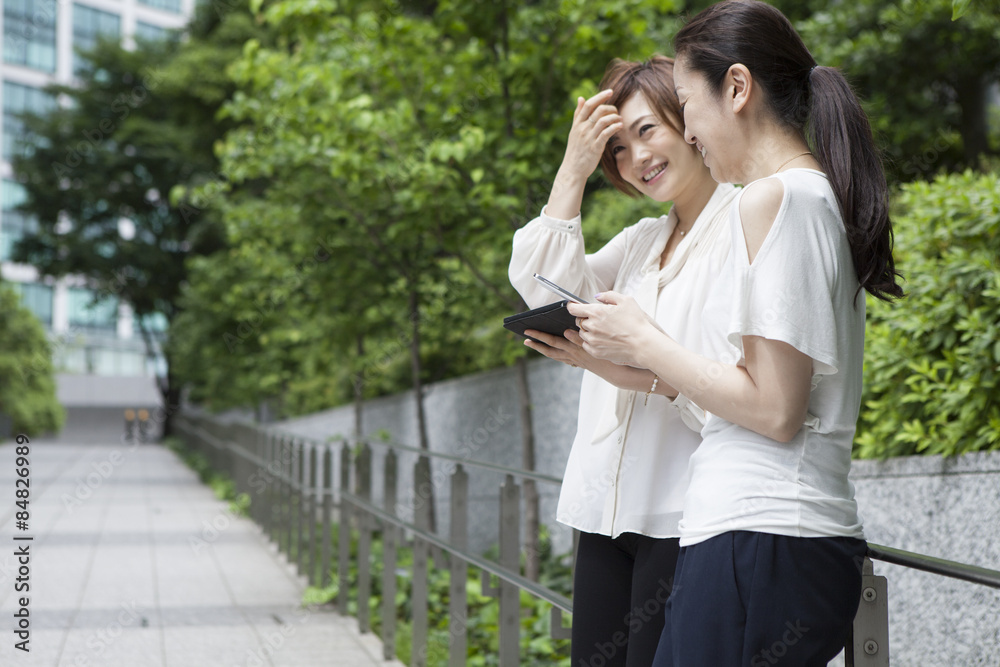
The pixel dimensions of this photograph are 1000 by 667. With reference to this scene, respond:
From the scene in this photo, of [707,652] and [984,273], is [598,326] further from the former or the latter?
[984,273]

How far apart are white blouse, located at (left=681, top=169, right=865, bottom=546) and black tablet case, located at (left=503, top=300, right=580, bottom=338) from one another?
355 mm

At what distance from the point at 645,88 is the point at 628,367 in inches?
25.9

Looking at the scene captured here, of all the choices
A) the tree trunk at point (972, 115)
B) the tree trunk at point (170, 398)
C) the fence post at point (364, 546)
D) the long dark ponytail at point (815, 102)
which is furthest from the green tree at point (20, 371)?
the long dark ponytail at point (815, 102)

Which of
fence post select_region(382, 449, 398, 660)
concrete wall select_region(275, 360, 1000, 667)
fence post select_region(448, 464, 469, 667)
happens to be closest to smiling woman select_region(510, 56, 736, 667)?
concrete wall select_region(275, 360, 1000, 667)

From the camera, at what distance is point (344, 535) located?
19.7 feet

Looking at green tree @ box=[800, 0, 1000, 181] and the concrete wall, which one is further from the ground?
green tree @ box=[800, 0, 1000, 181]

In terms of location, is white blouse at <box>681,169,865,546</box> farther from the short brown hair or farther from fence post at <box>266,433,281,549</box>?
fence post at <box>266,433,281,549</box>

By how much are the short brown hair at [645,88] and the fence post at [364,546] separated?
3756mm

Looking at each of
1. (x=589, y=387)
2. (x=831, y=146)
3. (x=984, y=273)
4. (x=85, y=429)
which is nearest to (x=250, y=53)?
(x=984, y=273)

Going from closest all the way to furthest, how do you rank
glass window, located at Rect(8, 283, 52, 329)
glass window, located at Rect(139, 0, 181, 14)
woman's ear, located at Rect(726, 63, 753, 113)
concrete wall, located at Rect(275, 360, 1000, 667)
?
woman's ear, located at Rect(726, 63, 753, 113), concrete wall, located at Rect(275, 360, 1000, 667), glass window, located at Rect(139, 0, 181, 14), glass window, located at Rect(8, 283, 52, 329)

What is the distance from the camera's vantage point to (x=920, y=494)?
3486 millimetres

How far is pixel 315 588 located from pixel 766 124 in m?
5.58

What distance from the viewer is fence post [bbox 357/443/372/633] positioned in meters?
5.53

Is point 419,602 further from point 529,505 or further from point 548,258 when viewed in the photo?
point 548,258
